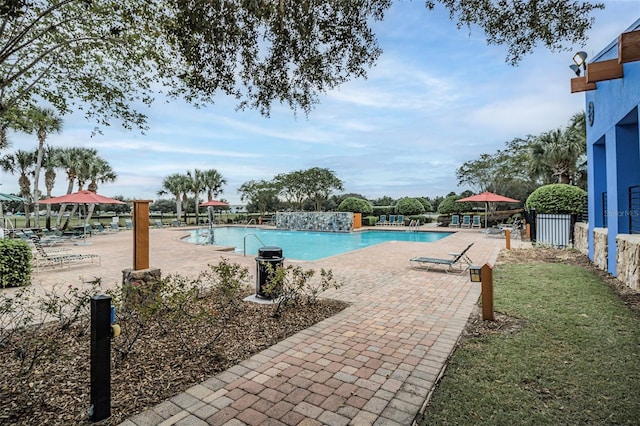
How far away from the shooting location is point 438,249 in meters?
12.4

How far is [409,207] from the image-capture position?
93.8ft

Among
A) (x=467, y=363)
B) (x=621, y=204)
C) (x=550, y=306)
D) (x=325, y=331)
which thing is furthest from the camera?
(x=621, y=204)

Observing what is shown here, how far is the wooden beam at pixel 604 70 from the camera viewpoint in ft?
17.6

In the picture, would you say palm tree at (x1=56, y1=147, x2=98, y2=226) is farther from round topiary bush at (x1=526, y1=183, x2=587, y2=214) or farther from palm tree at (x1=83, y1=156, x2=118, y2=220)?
A: round topiary bush at (x1=526, y1=183, x2=587, y2=214)

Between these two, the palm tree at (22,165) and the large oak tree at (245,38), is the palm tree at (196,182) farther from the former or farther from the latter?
the large oak tree at (245,38)

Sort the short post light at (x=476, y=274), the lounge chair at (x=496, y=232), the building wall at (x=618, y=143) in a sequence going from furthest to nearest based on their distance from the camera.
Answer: the lounge chair at (x=496, y=232) → the building wall at (x=618, y=143) → the short post light at (x=476, y=274)

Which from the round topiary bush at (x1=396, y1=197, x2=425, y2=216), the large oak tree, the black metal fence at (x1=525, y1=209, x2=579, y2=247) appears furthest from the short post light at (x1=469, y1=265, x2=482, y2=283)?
the round topiary bush at (x1=396, y1=197, x2=425, y2=216)

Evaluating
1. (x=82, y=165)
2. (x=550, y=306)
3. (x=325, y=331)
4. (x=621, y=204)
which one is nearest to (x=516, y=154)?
(x=621, y=204)

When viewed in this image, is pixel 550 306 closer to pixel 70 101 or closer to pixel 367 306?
pixel 367 306

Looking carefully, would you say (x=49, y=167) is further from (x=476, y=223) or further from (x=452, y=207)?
(x=476, y=223)

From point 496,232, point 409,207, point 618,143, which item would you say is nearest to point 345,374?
point 618,143

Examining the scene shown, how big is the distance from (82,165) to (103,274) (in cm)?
2031

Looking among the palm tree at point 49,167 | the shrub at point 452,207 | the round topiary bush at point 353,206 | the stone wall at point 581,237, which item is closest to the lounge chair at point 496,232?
the stone wall at point 581,237

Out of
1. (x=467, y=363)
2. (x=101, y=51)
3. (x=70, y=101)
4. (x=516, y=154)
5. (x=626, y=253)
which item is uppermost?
(x=516, y=154)
